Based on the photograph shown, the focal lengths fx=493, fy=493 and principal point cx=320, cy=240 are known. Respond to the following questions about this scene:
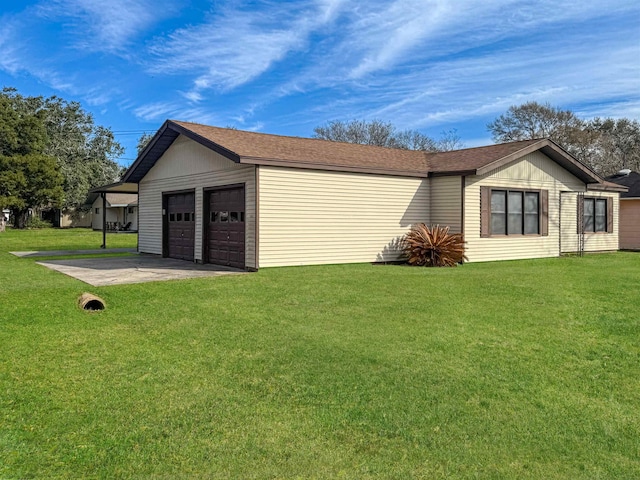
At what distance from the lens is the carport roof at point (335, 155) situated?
12.4 metres

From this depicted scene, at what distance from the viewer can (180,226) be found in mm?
15781

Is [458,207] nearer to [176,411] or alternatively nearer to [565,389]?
[565,389]

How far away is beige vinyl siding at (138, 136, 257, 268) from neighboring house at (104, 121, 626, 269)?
39 mm

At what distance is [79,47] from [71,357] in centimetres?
1949

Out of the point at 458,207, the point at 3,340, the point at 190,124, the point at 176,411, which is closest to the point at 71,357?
the point at 3,340

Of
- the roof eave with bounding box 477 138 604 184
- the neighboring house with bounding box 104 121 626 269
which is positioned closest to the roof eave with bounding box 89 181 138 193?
the neighboring house with bounding box 104 121 626 269

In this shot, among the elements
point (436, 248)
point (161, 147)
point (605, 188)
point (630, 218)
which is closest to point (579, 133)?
point (630, 218)

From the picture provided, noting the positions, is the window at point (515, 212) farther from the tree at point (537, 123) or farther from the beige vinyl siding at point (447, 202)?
the tree at point (537, 123)

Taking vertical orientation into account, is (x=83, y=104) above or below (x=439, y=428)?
above

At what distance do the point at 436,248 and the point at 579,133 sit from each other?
3124cm

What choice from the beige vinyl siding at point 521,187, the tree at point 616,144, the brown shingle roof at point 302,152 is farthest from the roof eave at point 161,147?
the tree at point 616,144

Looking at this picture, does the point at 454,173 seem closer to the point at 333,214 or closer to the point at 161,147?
the point at 333,214

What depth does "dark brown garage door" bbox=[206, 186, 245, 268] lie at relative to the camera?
1275 cm

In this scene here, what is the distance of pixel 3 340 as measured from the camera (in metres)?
5.75
